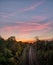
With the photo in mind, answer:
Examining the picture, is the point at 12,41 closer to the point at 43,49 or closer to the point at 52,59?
the point at 43,49

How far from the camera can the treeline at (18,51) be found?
41.4 feet

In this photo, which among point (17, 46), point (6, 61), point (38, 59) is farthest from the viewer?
point (17, 46)

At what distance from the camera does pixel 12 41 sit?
14891mm

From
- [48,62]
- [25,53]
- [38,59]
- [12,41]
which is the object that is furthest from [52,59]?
[12,41]

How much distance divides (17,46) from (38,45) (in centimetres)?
155

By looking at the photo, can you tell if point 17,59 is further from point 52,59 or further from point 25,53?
point 52,59

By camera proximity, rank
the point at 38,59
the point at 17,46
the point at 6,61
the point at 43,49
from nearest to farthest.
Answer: the point at 6,61, the point at 38,59, the point at 43,49, the point at 17,46

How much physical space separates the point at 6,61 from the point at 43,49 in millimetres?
3061

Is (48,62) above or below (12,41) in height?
below

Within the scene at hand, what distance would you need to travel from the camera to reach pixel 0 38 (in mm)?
14117

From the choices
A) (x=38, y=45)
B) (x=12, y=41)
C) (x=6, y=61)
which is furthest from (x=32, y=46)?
(x=6, y=61)

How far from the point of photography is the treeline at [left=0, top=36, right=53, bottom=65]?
41.4 feet

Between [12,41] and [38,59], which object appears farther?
[12,41]

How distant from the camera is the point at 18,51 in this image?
14.9 metres
